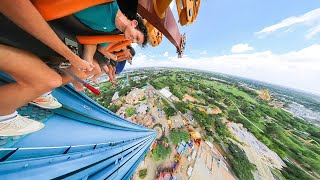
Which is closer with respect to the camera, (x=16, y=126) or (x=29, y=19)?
(x=29, y=19)

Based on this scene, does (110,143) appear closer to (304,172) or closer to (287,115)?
(304,172)

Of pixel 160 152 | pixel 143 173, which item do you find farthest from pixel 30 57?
pixel 160 152

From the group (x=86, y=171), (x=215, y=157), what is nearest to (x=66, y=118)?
(x=86, y=171)

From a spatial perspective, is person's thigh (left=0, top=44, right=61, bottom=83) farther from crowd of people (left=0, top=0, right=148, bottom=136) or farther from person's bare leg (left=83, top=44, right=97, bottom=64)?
person's bare leg (left=83, top=44, right=97, bottom=64)

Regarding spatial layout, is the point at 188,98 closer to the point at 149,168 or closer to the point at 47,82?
the point at 149,168

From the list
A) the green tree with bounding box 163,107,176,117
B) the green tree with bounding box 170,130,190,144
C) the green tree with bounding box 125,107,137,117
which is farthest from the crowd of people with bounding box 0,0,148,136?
the green tree with bounding box 163,107,176,117

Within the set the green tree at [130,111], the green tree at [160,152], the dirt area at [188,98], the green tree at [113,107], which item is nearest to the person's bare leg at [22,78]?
the green tree at [160,152]
